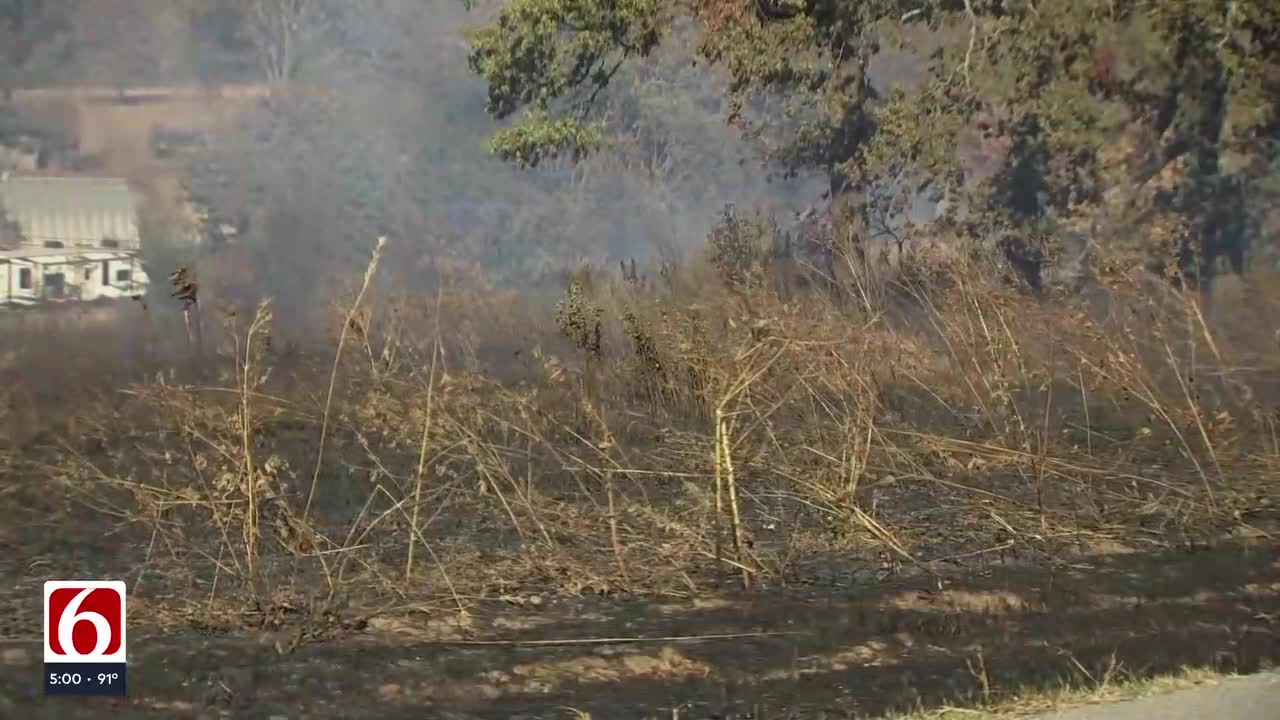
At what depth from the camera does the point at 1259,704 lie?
7.98 m

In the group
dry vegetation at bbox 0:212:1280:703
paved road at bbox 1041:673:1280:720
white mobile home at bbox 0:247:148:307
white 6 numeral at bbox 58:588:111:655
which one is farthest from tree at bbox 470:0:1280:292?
paved road at bbox 1041:673:1280:720

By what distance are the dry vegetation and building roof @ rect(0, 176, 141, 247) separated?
2.58 metres

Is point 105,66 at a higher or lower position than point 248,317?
higher

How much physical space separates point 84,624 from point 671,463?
638 centimetres

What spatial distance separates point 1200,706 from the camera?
26.0 feet

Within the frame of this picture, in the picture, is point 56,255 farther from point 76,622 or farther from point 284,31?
point 76,622

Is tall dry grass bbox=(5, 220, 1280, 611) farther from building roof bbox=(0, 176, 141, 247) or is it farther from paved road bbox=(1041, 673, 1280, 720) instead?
paved road bbox=(1041, 673, 1280, 720)

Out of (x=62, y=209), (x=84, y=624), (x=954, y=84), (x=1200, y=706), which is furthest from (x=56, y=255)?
(x=1200, y=706)

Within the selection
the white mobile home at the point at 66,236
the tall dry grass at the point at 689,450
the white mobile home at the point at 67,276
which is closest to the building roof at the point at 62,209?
the white mobile home at the point at 66,236

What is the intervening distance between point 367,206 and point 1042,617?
78.3 feet

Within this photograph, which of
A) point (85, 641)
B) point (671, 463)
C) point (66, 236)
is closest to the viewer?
point (85, 641)

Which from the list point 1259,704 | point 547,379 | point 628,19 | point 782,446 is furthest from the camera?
point 628,19

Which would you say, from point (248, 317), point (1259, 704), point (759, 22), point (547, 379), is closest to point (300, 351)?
point (248, 317)

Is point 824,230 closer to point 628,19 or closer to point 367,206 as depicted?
point 628,19
